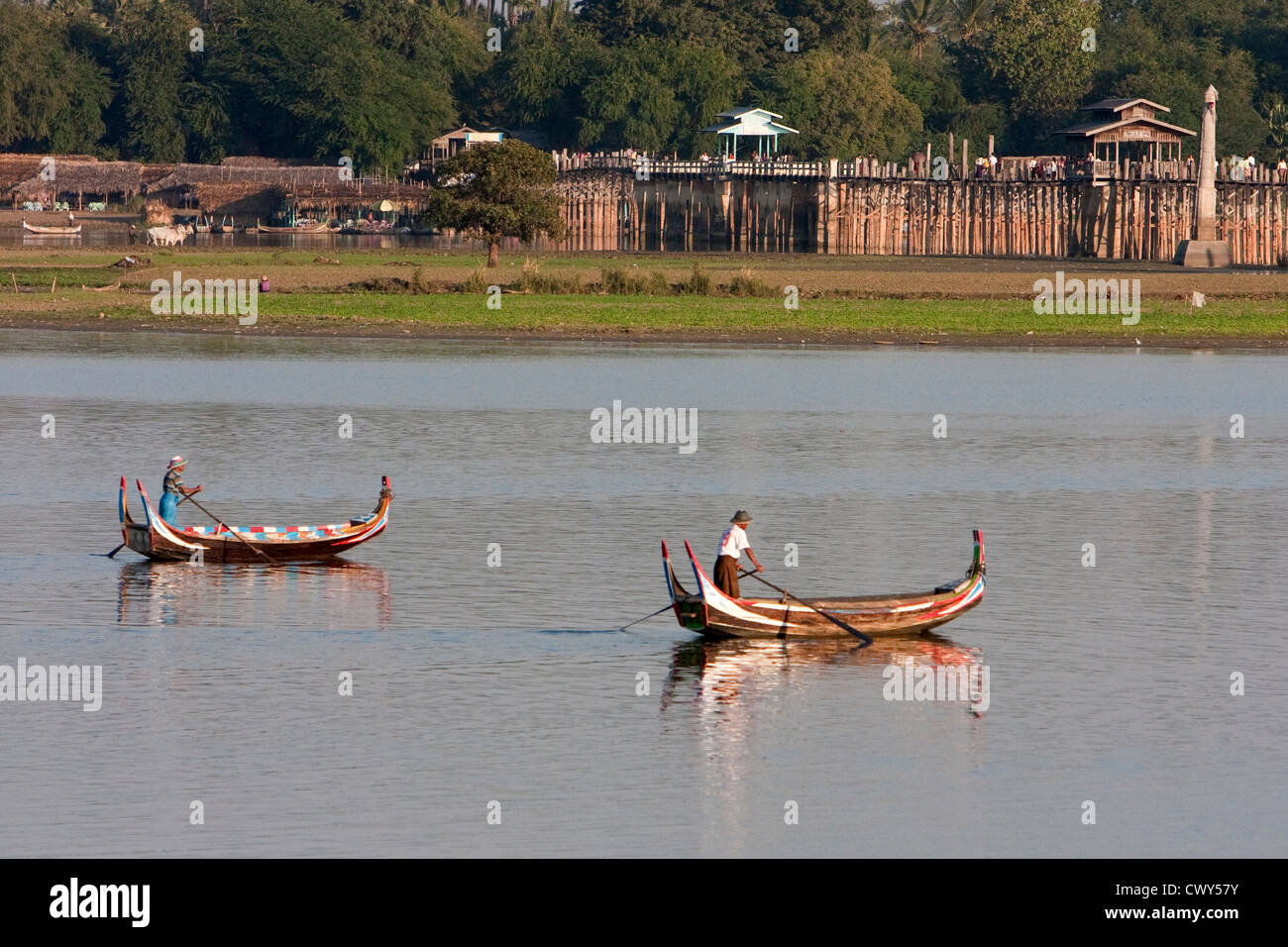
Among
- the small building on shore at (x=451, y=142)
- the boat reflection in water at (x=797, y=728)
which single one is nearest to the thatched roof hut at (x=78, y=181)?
the small building on shore at (x=451, y=142)

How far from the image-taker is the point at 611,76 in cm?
14888

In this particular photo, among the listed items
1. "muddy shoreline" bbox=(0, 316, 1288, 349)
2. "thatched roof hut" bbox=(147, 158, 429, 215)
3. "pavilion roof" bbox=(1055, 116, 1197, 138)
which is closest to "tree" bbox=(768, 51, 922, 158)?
"pavilion roof" bbox=(1055, 116, 1197, 138)

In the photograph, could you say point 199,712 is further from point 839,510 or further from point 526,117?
point 526,117

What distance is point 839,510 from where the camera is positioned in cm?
3400

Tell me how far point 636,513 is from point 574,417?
42.6 ft

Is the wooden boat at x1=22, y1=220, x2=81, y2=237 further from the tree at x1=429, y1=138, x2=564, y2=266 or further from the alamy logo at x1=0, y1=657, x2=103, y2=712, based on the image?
the alamy logo at x1=0, y1=657, x2=103, y2=712

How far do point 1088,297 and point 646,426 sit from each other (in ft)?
131

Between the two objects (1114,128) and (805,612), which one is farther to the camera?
(1114,128)

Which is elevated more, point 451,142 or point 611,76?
point 611,76

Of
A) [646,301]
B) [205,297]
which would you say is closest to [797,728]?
[646,301]

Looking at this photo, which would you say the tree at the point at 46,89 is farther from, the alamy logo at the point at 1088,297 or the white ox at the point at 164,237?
the alamy logo at the point at 1088,297

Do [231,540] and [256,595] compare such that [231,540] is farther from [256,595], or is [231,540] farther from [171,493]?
[256,595]
